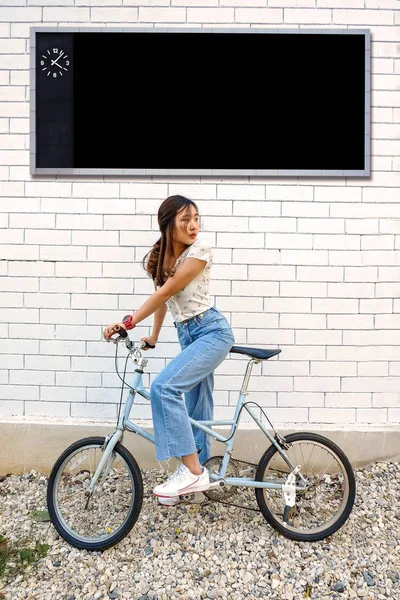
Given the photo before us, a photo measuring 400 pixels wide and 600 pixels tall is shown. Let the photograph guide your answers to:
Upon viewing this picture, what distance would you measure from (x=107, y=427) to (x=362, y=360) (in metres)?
1.89

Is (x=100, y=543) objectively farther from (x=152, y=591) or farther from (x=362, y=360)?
(x=362, y=360)

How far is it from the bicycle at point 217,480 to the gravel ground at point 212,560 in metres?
0.11

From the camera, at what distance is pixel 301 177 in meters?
3.97

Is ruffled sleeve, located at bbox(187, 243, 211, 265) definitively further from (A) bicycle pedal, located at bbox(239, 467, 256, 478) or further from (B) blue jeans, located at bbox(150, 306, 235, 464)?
(A) bicycle pedal, located at bbox(239, 467, 256, 478)

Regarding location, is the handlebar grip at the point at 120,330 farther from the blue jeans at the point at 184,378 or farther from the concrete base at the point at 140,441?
the concrete base at the point at 140,441

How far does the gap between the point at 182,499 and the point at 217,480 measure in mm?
220

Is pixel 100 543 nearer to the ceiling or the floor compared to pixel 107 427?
nearer to the floor

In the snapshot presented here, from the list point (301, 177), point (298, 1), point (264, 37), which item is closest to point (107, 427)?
point (301, 177)

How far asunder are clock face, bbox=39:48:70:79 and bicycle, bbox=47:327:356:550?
2177 millimetres

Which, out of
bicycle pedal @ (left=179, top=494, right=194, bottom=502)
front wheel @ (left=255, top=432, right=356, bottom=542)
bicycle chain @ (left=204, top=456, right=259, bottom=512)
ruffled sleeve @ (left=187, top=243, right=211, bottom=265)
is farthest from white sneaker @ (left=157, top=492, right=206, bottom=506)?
ruffled sleeve @ (left=187, top=243, right=211, bottom=265)

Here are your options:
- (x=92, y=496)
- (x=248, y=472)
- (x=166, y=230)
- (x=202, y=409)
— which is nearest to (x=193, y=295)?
(x=166, y=230)

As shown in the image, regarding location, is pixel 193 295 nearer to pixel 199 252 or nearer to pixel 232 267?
pixel 199 252

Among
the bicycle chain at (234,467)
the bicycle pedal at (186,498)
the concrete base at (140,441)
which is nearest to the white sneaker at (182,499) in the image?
the bicycle pedal at (186,498)

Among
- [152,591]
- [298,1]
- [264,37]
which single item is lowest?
[152,591]
